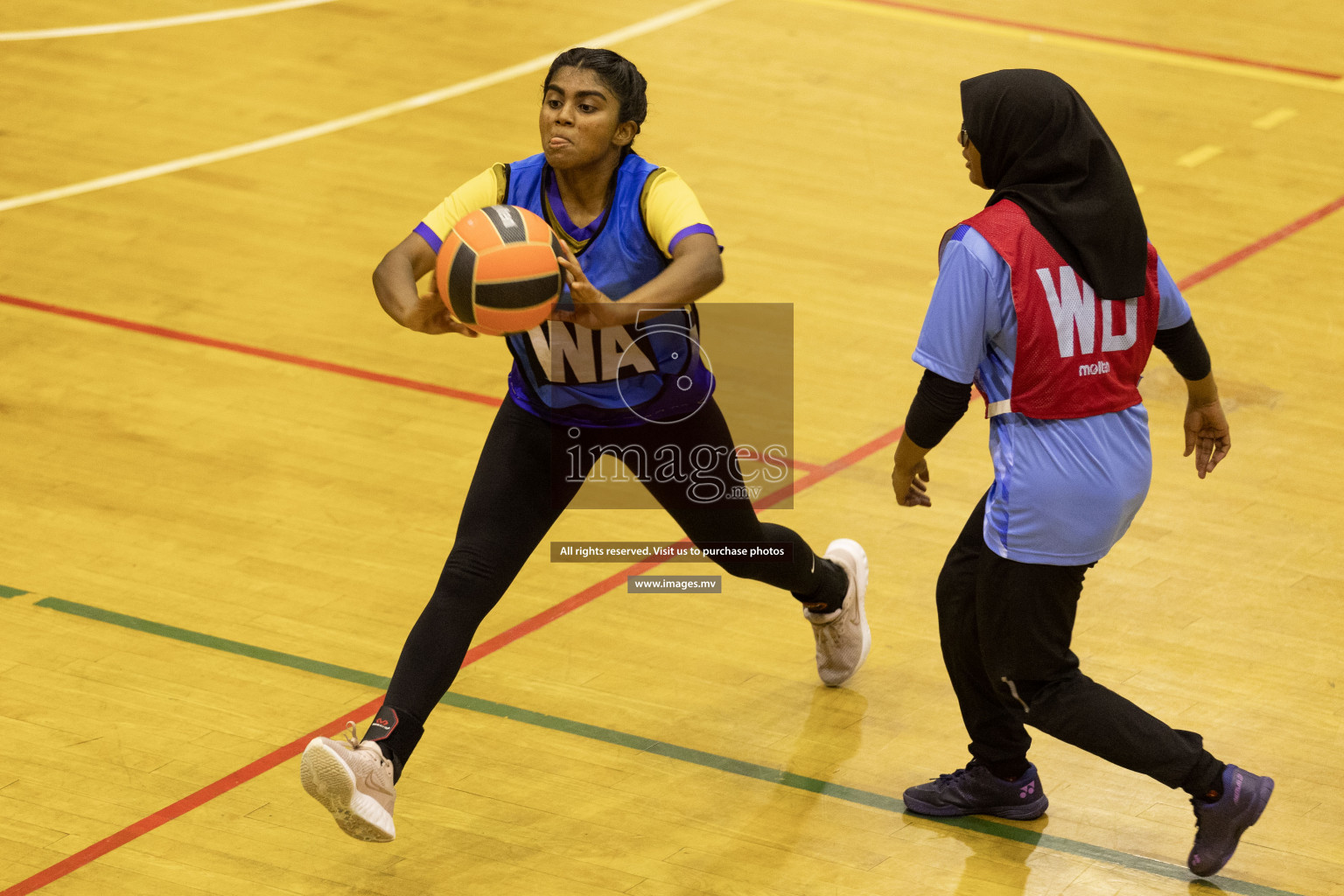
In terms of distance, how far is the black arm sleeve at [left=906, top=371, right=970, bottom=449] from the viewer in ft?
13.9

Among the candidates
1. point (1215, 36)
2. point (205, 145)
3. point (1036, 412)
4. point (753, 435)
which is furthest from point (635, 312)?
point (1215, 36)

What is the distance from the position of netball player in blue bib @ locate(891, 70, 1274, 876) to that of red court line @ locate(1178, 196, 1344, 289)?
14.7 feet

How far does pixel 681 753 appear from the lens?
5.18 meters

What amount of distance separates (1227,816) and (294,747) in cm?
256

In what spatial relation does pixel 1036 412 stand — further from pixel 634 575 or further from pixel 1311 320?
pixel 1311 320

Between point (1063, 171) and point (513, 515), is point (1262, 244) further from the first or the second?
point (513, 515)

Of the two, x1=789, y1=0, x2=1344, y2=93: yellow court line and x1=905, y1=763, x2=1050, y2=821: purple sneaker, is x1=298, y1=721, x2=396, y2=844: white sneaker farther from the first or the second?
x1=789, y1=0, x2=1344, y2=93: yellow court line

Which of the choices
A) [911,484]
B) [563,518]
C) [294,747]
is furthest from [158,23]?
[911,484]

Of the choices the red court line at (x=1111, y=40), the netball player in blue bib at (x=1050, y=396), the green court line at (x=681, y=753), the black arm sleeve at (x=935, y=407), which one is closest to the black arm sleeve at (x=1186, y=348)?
the netball player in blue bib at (x=1050, y=396)

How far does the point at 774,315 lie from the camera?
851 centimetres

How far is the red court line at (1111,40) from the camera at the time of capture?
40.8 ft

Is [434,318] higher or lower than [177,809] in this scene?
higher

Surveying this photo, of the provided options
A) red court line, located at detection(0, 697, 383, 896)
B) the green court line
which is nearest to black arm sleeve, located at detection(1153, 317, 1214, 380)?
the green court line

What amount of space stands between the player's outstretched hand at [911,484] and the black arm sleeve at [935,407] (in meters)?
0.14
